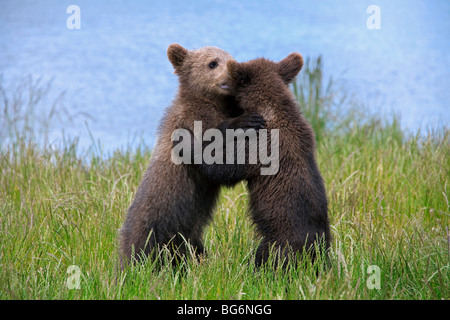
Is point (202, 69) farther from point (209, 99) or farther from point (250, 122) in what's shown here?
point (250, 122)

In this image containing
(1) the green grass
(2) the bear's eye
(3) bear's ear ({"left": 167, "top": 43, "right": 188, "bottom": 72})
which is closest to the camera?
(1) the green grass

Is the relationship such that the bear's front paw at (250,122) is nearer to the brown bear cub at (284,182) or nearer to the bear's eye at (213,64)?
the brown bear cub at (284,182)

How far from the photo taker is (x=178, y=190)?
14.1 feet

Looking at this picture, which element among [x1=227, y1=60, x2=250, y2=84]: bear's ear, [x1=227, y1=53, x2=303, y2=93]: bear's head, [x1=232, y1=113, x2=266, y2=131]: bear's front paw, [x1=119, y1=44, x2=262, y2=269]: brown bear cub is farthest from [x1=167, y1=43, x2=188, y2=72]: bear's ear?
[x1=232, y1=113, x2=266, y2=131]: bear's front paw

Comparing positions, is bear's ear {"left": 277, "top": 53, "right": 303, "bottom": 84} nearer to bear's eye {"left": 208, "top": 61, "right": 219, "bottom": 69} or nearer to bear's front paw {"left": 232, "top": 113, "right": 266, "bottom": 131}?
bear's front paw {"left": 232, "top": 113, "right": 266, "bottom": 131}

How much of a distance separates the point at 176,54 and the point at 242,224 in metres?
1.57

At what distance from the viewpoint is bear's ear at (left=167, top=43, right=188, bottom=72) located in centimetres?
498

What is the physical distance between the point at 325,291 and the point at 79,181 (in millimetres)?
3721

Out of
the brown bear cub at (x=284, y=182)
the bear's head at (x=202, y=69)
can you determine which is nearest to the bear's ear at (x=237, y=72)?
the brown bear cub at (x=284, y=182)

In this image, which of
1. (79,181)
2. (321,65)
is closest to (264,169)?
(79,181)

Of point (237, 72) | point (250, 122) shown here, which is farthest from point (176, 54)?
point (250, 122)

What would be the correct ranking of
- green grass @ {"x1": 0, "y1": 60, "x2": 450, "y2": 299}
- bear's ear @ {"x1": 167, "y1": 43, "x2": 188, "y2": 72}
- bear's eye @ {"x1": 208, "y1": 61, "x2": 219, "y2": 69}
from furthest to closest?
bear's ear @ {"x1": 167, "y1": 43, "x2": 188, "y2": 72}
bear's eye @ {"x1": 208, "y1": 61, "x2": 219, "y2": 69}
green grass @ {"x1": 0, "y1": 60, "x2": 450, "y2": 299}

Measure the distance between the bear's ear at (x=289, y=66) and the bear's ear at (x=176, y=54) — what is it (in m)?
0.98
